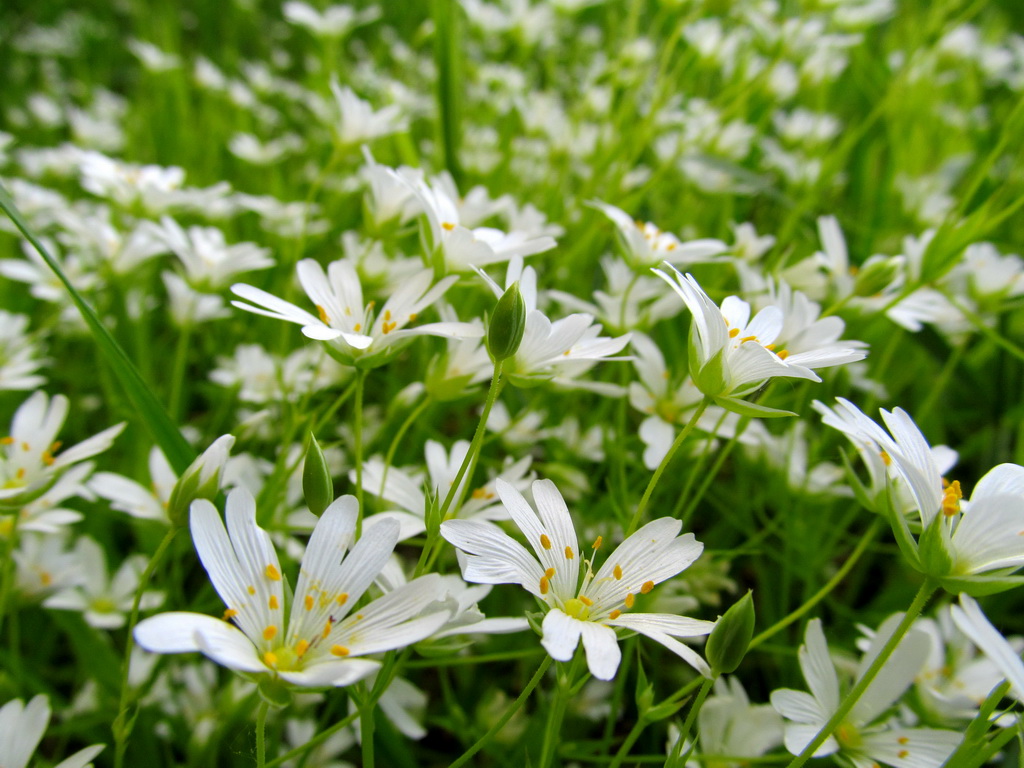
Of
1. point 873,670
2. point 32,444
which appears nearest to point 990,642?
point 873,670

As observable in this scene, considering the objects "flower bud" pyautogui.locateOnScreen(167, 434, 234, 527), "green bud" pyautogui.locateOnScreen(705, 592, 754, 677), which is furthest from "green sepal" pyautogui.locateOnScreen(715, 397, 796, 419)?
"flower bud" pyautogui.locateOnScreen(167, 434, 234, 527)

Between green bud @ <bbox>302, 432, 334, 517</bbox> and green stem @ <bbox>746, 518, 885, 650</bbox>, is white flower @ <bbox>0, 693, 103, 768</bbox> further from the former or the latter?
green stem @ <bbox>746, 518, 885, 650</bbox>

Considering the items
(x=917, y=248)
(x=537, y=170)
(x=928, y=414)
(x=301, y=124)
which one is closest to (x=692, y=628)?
(x=917, y=248)

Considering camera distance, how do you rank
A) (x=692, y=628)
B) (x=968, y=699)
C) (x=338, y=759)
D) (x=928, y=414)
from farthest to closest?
(x=928, y=414), (x=338, y=759), (x=968, y=699), (x=692, y=628)

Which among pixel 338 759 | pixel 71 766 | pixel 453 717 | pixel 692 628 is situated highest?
pixel 692 628

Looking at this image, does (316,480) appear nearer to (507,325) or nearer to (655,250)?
(507,325)

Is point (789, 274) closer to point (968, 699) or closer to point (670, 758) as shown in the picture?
point (968, 699)
